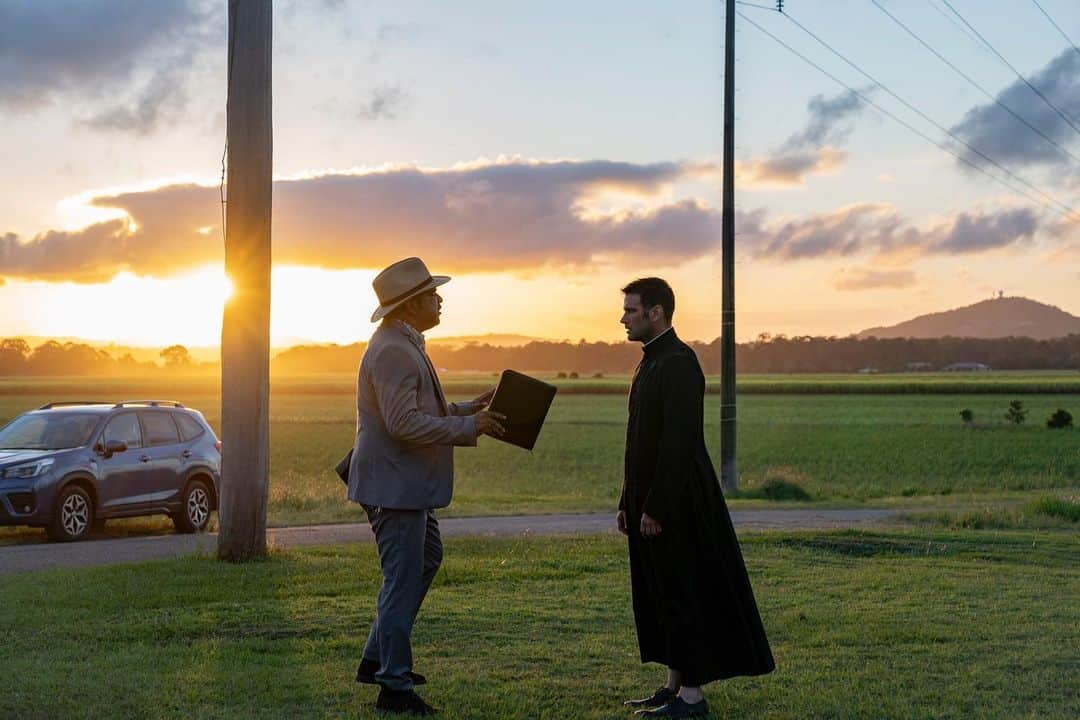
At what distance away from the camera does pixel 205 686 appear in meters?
8.02

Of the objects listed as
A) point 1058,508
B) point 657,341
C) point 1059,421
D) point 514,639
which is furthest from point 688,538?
point 1059,421

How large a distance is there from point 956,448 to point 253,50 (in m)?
37.9

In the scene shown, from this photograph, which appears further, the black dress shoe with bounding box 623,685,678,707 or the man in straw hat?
the black dress shoe with bounding box 623,685,678,707

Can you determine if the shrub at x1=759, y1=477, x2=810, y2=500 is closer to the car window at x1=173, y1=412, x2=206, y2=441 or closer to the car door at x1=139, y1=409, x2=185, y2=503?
the car window at x1=173, y1=412, x2=206, y2=441

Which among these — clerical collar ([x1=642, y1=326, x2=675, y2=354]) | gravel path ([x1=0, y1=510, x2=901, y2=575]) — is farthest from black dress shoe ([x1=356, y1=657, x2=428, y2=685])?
gravel path ([x1=0, y1=510, x2=901, y2=575])

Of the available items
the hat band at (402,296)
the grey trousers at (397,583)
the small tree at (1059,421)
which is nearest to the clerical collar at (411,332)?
the hat band at (402,296)

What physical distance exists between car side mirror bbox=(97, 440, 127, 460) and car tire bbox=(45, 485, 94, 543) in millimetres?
597

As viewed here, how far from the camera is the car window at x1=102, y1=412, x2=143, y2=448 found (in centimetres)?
1889

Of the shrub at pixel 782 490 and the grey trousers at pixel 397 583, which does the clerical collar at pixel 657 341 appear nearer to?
the grey trousers at pixel 397 583

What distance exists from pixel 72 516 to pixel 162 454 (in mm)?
1784

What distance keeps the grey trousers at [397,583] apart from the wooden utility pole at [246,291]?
6390mm

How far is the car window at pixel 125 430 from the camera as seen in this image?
62.0 ft

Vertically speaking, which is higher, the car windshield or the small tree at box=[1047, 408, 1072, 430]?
the car windshield

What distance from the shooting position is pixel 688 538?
7324 mm
